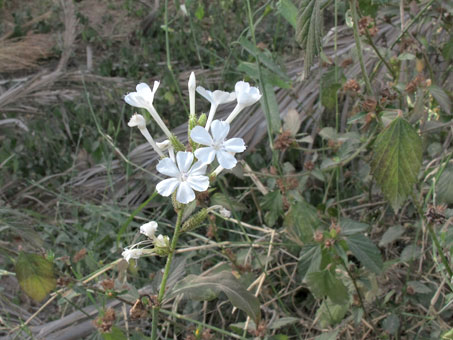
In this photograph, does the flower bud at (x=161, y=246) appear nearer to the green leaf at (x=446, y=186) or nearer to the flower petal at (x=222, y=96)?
the flower petal at (x=222, y=96)

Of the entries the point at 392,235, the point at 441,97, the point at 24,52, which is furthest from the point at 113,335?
the point at 24,52

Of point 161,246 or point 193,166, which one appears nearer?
point 193,166

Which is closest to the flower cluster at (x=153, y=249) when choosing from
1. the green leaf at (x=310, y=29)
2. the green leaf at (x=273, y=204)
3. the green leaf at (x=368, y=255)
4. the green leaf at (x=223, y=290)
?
the green leaf at (x=223, y=290)

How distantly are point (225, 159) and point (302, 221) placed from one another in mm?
802

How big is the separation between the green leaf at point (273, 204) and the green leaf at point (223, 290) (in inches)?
25.1

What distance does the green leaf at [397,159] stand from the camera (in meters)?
1.16

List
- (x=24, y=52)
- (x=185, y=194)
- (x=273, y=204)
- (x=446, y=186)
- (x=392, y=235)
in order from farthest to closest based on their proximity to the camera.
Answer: (x=24, y=52)
(x=273, y=204)
(x=392, y=235)
(x=446, y=186)
(x=185, y=194)

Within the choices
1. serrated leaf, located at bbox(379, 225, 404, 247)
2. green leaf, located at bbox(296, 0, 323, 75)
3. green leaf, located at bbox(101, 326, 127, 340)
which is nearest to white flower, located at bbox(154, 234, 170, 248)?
green leaf, located at bbox(101, 326, 127, 340)

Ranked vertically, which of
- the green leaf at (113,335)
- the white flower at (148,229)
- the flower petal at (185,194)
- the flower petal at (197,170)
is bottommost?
the green leaf at (113,335)

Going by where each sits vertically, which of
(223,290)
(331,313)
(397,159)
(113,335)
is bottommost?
(331,313)

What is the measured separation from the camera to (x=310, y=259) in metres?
1.49

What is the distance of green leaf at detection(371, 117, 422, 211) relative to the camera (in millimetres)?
1160

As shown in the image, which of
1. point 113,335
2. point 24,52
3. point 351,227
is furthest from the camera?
point 24,52

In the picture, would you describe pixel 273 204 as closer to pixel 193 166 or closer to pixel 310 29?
pixel 310 29
